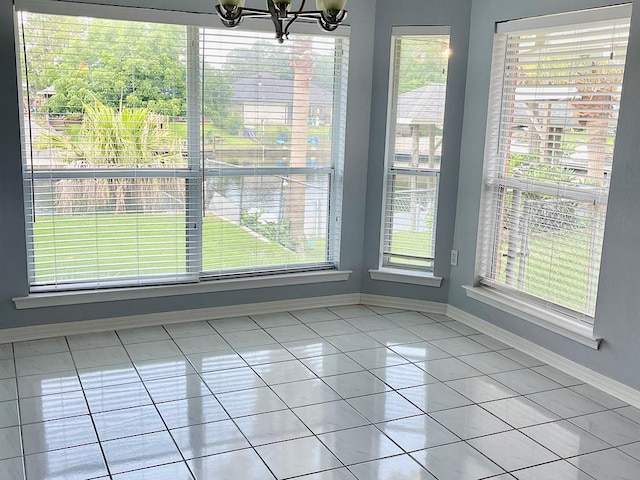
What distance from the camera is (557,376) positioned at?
3.70 meters

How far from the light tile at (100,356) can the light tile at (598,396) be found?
2483 millimetres

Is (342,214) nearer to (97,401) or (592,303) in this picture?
(592,303)

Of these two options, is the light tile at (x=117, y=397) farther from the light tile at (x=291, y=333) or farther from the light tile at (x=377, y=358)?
the light tile at (x=377, y=358)

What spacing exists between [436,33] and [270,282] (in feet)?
6.59

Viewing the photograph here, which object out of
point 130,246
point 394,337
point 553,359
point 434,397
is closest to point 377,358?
point 394,337

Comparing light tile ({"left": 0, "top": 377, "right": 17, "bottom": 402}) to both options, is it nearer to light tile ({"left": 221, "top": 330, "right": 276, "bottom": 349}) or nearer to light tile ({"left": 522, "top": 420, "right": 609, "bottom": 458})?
light tile ({"left": 221, "top": 330, "right": 276, "bottom": 349})

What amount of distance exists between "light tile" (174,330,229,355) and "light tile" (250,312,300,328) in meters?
0.38

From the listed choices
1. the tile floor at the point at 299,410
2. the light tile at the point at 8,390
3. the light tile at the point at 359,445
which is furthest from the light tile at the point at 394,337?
A: the light tile at the point at 8,390

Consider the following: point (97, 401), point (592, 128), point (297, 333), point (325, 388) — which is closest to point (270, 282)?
point (297, 333)

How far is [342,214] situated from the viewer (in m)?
4.76

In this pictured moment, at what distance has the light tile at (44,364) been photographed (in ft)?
11.6

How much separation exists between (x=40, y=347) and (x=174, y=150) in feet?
4.69

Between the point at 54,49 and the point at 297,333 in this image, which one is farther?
the point at 297,333

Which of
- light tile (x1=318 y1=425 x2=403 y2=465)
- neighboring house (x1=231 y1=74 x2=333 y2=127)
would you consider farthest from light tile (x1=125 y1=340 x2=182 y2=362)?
neighboring house (x1=231 y1=74 x2=333 y2=127)
